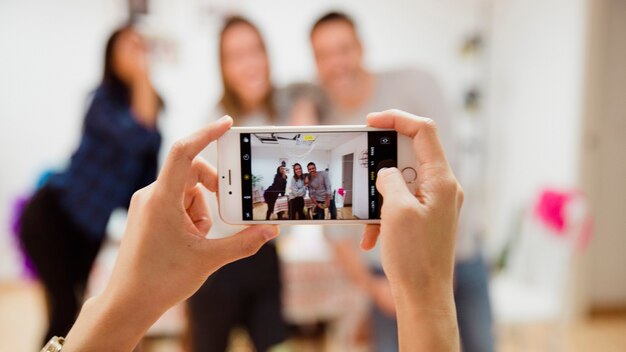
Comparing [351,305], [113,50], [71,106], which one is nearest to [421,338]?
[113,50]

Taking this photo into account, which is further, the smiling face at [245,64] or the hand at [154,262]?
the smiling face at [245,64]

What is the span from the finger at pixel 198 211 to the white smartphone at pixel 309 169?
0.07ft

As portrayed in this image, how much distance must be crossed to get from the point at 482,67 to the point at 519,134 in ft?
1.89

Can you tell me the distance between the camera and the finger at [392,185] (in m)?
0.45

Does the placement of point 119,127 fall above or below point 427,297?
above

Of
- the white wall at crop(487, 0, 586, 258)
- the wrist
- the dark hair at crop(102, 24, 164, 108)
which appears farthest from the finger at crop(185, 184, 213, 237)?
the white wall at crop(487, 0, 586, 258)

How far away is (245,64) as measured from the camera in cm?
117

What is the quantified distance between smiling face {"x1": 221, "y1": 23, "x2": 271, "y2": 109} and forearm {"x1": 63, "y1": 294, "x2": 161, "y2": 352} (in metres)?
0.73

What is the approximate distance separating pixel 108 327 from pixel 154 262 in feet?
0.24

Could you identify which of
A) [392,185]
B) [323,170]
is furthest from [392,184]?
[323,170]

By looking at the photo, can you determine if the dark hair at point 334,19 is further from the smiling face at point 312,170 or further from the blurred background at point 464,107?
the blurred background at point 464,107

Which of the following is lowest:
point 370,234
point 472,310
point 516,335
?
point 516,335

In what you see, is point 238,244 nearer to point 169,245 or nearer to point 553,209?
point 169,245

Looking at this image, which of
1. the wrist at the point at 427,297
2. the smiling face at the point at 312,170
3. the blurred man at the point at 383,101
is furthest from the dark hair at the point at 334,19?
the wrist at the point at 427,297
